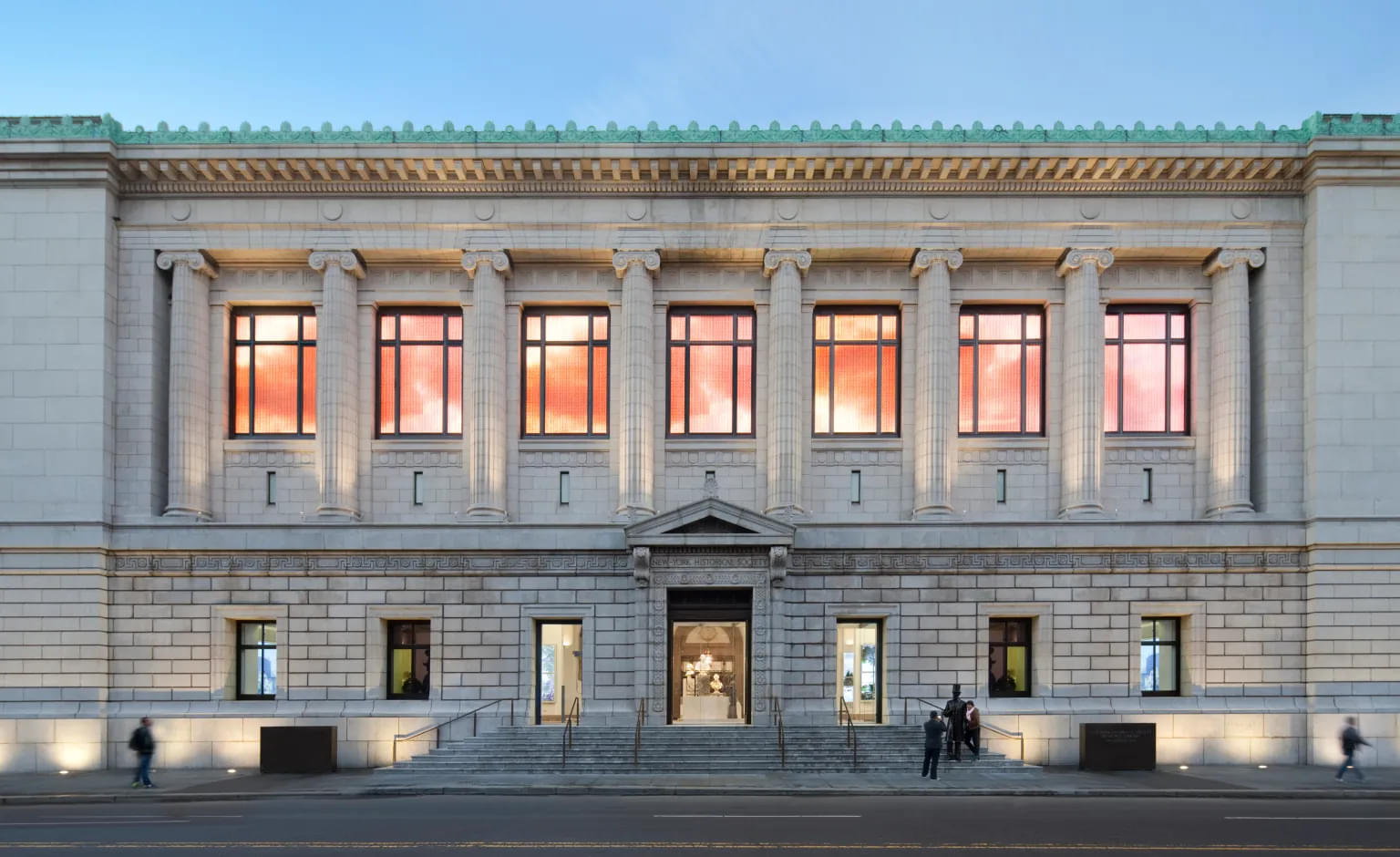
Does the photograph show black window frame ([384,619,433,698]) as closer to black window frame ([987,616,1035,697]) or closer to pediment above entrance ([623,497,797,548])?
pediment above entrance ([623,497,797,548])

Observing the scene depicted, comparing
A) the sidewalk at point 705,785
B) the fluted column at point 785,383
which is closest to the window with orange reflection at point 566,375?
the fluted column at point 785,383

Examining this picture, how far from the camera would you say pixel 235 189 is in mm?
29828

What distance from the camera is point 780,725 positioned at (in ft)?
86.6

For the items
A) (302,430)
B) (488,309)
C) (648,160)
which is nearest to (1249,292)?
(648,160)

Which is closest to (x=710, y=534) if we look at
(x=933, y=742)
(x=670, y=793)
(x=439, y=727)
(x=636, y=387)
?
(x=636, y=387)

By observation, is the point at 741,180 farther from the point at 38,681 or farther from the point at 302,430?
the point at 38,681

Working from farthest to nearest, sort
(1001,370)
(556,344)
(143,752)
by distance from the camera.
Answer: (556,344), (1001,370), (143,752)

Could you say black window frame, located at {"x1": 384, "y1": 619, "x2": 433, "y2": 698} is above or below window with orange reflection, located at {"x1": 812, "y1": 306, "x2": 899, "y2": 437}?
below

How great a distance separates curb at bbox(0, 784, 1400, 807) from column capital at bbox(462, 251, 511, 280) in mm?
13740

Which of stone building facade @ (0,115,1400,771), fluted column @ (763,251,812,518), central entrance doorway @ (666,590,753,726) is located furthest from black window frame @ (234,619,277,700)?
fluted column @ (763,251,812,518)

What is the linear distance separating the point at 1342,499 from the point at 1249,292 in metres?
6.09

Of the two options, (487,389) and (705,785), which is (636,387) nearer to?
(487,389)

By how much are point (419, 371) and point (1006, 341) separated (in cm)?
1668

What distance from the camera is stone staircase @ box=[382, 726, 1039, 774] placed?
25969mm
